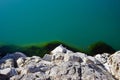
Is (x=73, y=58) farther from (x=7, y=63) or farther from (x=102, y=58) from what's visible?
(x=7, y=63)

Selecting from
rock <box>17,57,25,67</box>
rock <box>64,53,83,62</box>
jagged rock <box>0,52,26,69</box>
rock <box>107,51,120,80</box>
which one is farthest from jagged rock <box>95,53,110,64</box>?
jagged rock <box>0,52,26,69</box>

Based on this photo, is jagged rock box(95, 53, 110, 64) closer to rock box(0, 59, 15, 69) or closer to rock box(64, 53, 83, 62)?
rock box(64, 53, 83, 62)

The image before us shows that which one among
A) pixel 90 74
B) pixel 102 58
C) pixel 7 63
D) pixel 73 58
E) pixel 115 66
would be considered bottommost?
pixel 90 74

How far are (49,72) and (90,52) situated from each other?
5922 mm

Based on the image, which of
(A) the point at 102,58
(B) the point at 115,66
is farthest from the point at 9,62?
(B) the point at 115,66

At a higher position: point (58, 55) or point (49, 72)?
point (58, 55)

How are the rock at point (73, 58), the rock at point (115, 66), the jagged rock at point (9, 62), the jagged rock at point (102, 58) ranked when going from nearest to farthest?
the rock at point (115, 66) < the rock at point (73, 58) < the jagged rock at point (9, 62) < the jagged rock at point (102, 58)

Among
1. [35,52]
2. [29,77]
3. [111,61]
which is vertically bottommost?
[29,77]

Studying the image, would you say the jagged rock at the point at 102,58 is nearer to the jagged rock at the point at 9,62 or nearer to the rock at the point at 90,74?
the rock at the point at 90,74

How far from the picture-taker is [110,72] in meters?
7.67

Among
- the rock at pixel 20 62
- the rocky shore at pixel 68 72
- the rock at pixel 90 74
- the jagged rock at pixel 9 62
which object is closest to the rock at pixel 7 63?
the jagged rock at pixel 9 62

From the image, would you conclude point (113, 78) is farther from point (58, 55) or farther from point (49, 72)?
point (58, 55)

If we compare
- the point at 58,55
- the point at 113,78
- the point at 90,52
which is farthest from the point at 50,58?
the point at 90,52

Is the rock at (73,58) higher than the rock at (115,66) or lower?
higher
